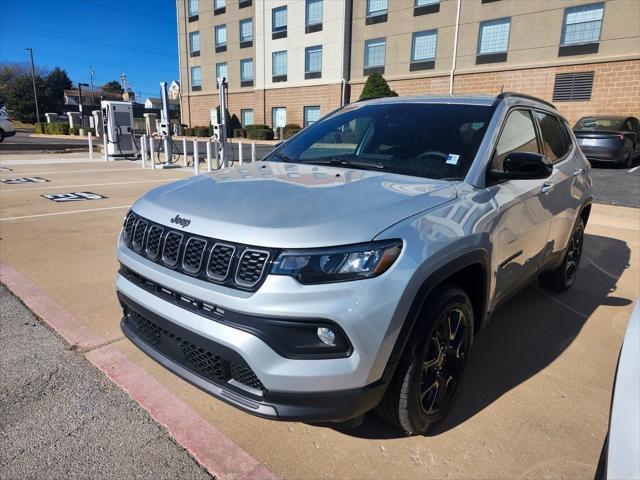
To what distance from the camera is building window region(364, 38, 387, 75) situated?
28881 millimetres

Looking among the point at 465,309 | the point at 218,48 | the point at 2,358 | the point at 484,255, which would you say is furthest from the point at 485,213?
the point at 218,48

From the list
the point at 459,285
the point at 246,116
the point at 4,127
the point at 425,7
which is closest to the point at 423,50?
the point at 425,7

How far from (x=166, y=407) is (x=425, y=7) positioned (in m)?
28.4

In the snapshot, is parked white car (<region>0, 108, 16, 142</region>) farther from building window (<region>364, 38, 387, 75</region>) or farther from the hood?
the hood

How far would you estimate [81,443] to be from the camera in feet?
7.72

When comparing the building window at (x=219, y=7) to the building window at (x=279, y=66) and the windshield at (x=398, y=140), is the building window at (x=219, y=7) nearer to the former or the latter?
the building window at (x=279, y=66)

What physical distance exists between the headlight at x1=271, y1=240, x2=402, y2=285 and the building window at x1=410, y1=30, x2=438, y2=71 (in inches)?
→ 1081

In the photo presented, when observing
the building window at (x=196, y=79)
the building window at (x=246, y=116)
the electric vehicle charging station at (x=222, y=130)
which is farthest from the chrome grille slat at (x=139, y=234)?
the building window at (x=196, y=79)

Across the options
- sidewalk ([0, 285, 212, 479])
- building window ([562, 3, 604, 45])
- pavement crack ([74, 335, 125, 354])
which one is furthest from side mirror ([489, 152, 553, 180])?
building window ([562, 3, 604, 45])

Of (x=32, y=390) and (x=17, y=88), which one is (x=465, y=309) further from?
(x=17, y=88)

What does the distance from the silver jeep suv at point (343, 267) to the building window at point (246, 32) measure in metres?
36.7

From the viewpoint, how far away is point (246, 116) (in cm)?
3822

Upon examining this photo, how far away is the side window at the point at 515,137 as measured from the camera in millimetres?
3014

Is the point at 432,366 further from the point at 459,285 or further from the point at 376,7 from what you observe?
the point at 376,7
